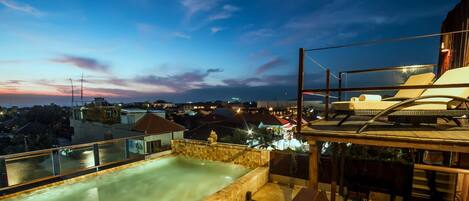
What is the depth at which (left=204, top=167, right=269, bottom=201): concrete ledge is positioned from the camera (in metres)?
3.66

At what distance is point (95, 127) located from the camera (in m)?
15.7

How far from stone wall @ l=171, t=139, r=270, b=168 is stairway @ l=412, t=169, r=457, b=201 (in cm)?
293

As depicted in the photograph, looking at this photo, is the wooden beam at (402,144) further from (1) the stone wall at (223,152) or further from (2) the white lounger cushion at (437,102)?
(1) the stone wall at (223,152)

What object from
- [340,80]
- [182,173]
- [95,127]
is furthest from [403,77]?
[95,127]

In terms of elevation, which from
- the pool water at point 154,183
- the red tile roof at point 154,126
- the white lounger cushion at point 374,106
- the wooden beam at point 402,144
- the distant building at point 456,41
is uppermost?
the distant building at point 456,41

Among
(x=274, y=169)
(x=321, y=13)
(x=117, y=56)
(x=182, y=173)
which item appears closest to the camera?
(x=274, y=169)

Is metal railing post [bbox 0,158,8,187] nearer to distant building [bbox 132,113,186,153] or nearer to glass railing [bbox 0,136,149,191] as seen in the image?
glass railing [bbox 0,136,149,191]

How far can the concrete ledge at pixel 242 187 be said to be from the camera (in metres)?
3.66

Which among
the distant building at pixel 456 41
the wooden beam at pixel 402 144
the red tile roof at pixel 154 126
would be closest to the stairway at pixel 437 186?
the distant building at pixel 456 41

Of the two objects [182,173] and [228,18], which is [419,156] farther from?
[228,18]

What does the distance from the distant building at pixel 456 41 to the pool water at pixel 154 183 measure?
5078 mm

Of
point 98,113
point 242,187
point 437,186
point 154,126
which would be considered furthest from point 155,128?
point 98,113

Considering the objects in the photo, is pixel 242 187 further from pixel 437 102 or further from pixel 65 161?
pixel 65 161

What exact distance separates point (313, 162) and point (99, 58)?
69.6 feet
